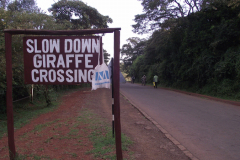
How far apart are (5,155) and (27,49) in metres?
2.51

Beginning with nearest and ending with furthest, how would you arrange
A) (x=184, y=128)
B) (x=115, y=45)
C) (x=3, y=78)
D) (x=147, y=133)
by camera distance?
1. (x=115, y=45)
2. (x=147, y=133)
3. (x=184, y=128)
4. (x=3, y=78)

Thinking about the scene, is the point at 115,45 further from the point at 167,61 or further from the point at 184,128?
the point at 167,61

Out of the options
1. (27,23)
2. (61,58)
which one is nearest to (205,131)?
(61,58)

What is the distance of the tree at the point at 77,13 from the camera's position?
66.9 feet

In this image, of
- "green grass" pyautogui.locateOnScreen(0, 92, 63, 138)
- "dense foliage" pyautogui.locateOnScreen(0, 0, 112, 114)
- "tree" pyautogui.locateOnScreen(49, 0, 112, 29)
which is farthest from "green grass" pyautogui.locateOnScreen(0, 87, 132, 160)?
"tree" pyautogui.locateOnScreen(49, 0, 112, 29)

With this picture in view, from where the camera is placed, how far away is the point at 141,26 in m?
24.3

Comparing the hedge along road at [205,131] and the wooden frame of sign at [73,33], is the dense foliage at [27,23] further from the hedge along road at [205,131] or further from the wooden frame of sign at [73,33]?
the hedge along road at [205,131]

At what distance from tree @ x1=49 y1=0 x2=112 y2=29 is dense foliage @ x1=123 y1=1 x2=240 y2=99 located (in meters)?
7.28

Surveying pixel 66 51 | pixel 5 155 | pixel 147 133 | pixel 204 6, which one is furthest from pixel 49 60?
pixel 204 6

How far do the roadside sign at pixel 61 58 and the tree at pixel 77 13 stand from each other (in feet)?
54.3

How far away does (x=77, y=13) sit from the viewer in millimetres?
21031

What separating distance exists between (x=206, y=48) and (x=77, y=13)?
12.8 meters

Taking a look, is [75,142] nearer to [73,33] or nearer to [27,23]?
[73,33]

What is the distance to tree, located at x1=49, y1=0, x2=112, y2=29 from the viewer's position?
66.9 ft
